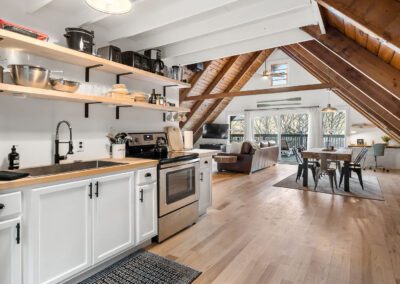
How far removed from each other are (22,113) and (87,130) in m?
0.61

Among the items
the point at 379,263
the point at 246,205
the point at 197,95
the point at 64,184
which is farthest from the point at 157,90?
the point at 197,95

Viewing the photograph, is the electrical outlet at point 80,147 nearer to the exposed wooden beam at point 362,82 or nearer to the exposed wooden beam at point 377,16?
the exposed wooden beam at point 377,16

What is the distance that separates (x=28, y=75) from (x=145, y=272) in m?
1.81

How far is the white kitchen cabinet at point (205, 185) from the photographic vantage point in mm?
3322

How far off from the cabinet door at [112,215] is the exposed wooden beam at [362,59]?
8.24ft

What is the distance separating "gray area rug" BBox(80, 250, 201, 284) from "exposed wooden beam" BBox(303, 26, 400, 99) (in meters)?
2.42

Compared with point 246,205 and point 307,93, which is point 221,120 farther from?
point 246,205

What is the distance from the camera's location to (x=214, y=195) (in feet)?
14.9

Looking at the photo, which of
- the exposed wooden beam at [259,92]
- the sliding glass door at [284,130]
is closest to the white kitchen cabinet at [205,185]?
the exposed wooden beam at [259,92]

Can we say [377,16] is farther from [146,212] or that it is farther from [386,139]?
[386,139]

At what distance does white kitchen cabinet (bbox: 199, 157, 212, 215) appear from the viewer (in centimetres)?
332

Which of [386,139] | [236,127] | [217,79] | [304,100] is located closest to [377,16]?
[217,79]

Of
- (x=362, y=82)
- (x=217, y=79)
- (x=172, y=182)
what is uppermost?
(x=217, y=79)

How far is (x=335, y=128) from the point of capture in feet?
28.6
